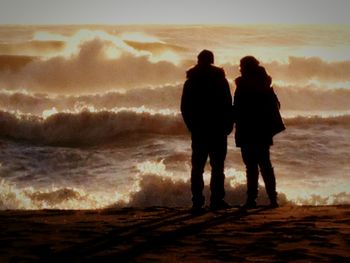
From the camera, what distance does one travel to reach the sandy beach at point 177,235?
5.16 m

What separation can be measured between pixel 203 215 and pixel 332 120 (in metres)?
17.7

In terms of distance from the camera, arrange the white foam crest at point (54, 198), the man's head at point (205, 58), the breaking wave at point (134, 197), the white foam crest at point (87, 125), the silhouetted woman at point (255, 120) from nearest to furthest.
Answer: the man's head at point (205, 58), the silhouetted woman at point (255, 120), the white foam crest at point (54, 198), the breaking wave at point (134, 197), the white foam crest at point (87, 125)

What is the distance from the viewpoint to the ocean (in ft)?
47.6

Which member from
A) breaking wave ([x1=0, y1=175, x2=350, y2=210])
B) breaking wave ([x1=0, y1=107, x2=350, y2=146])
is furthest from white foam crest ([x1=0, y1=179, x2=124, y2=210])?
breaking wave ([x1=0, y1=107, x2=350, y2=146])

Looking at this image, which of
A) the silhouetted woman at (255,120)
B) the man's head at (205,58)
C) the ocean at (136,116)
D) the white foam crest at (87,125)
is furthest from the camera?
the white foam crest at (87,125)

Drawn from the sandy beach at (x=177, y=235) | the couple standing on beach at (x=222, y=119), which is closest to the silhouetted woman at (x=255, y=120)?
the couple standing on beach at (x=222, y=119)

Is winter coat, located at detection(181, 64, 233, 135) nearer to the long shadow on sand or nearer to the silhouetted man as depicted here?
the silhouetted man

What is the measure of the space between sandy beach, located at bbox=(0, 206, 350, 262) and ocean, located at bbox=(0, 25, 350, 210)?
610cm

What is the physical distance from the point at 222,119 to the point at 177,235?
2016mm

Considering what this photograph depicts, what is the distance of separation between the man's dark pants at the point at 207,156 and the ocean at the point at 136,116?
18.9 ft

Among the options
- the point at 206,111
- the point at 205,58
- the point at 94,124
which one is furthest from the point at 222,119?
the point at 94,124

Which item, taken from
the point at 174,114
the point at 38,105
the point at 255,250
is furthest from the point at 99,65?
the point at 255,250

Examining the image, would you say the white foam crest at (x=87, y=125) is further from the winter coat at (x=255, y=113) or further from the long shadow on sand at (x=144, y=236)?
the long shadow on sand at (x=144, y=236)

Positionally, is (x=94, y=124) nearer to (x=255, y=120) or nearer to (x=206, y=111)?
(x=255, y=120)
